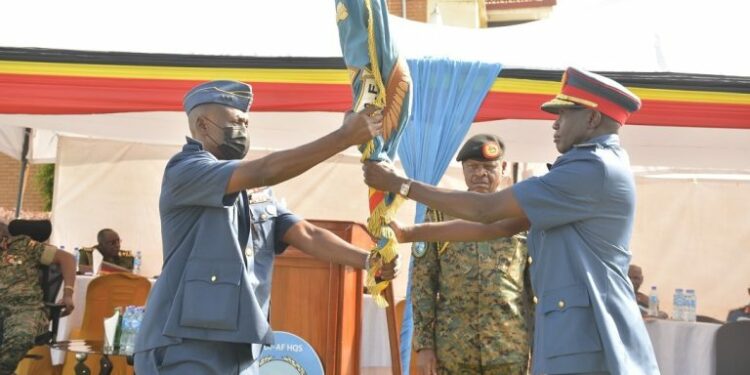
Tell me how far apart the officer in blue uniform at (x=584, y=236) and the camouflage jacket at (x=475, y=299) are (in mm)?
1039

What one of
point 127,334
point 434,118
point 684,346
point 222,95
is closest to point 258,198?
point 222,95

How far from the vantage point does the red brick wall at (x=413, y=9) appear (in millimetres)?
20516

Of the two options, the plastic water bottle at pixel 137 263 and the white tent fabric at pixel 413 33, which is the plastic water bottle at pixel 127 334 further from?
the plastic water bottle at pixel 137 263

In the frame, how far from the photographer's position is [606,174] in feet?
11.7

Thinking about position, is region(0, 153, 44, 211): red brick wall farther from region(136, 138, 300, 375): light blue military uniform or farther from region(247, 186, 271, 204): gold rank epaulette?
region(136, 138, 300, 375): light blue military uniform

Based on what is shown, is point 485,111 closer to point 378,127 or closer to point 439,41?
point 439,41

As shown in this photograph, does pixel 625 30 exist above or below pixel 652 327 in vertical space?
above

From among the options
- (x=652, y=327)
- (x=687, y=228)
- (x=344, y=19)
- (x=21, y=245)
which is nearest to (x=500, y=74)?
(x=652, y=327)

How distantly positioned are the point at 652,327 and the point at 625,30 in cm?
262

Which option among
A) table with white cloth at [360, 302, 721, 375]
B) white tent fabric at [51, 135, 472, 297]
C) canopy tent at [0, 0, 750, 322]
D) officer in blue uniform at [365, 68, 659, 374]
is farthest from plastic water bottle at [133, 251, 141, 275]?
officer in blue uniform at [365, 68, 659, 374]

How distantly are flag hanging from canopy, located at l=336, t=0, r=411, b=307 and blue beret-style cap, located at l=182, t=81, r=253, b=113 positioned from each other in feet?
1.46

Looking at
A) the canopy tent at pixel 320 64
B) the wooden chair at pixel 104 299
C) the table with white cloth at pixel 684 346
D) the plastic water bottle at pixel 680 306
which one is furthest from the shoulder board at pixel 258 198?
the plastic water bottle at pixel 680 306

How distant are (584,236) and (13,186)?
724 inches

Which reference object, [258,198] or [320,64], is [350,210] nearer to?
[320,64]
